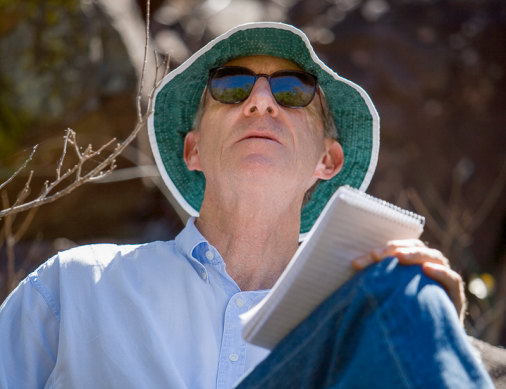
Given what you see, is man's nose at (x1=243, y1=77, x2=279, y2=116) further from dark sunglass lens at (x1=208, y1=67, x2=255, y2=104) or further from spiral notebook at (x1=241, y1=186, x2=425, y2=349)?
spiral notebook at (x1=241, y1=186, x2=425, y2=349)

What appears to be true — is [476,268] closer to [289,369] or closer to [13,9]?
[13,9]

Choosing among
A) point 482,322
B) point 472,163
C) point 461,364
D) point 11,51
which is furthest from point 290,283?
point 472,163

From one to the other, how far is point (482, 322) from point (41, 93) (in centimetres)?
325

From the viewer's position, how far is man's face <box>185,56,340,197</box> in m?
2.56

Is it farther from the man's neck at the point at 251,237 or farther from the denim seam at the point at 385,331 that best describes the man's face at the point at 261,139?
the denim seam at the point at 385,331

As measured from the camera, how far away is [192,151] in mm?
2934

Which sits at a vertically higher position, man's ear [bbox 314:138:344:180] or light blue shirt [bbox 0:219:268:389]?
man's ear [bbox 314:138:344:180]

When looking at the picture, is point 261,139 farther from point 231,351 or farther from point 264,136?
point 231,351

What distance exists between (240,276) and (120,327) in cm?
56

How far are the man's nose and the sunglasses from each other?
0.02 m

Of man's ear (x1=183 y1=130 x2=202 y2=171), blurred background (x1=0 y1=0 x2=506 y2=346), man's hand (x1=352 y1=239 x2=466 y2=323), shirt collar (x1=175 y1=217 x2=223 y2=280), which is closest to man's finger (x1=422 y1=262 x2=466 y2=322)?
man's hand (x1=352 y1=239 x2=466 y2=323)

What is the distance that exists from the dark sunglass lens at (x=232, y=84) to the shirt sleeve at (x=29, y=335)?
99 cm

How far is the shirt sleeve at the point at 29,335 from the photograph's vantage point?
6.90 feet

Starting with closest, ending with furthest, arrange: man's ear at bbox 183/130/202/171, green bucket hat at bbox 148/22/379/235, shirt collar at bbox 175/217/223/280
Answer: shirt collar at bbox 175/217/223/280
green bucket hat at bbox 148/22/379/235
man's ear at bbox 183/130/202/171
